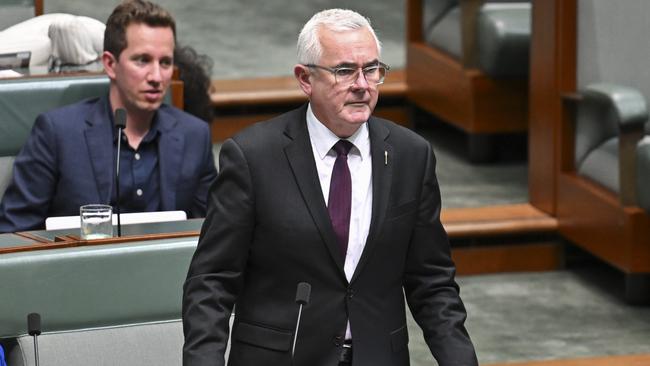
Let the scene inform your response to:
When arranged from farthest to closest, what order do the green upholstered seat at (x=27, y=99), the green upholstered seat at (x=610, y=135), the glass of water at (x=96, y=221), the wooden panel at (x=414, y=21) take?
the wooden panel at (x=414, y=21)
the green upholstered seat at (x=610, y=135)
the green upholstered seat at (x=27, y=99)
the glass of water at (x=96, y=221)

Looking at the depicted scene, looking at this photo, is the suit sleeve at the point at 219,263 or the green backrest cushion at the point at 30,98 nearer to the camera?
the suit sleeve at the point at 219,263

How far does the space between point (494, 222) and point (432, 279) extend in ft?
5.89

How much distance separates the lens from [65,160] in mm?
2605

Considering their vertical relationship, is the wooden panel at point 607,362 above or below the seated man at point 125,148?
below

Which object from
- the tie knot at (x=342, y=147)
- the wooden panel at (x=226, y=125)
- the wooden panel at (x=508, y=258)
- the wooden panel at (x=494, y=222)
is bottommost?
the wooden panel at (x=508, y=258)

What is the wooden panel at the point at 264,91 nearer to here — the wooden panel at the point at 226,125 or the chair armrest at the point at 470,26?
→ the wooden panel at the point at 226,125

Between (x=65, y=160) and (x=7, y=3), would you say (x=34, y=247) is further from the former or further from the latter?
(x=7, y=3)

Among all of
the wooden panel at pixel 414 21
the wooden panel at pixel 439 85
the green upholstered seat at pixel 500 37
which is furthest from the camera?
the wooden panel at pixel 414 21

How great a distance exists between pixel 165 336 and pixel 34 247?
0.23m

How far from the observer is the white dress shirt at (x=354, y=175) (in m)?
1.65

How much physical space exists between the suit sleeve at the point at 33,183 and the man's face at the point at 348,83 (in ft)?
3.56

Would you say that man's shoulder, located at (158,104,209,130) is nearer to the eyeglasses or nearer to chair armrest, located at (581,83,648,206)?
chair armrest, located at (581,83,648,206)

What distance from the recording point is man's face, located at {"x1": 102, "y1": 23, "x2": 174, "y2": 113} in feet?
8.57

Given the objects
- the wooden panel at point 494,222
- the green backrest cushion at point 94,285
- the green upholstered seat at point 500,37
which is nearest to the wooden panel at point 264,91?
the green upholstered seat at point 500,37
